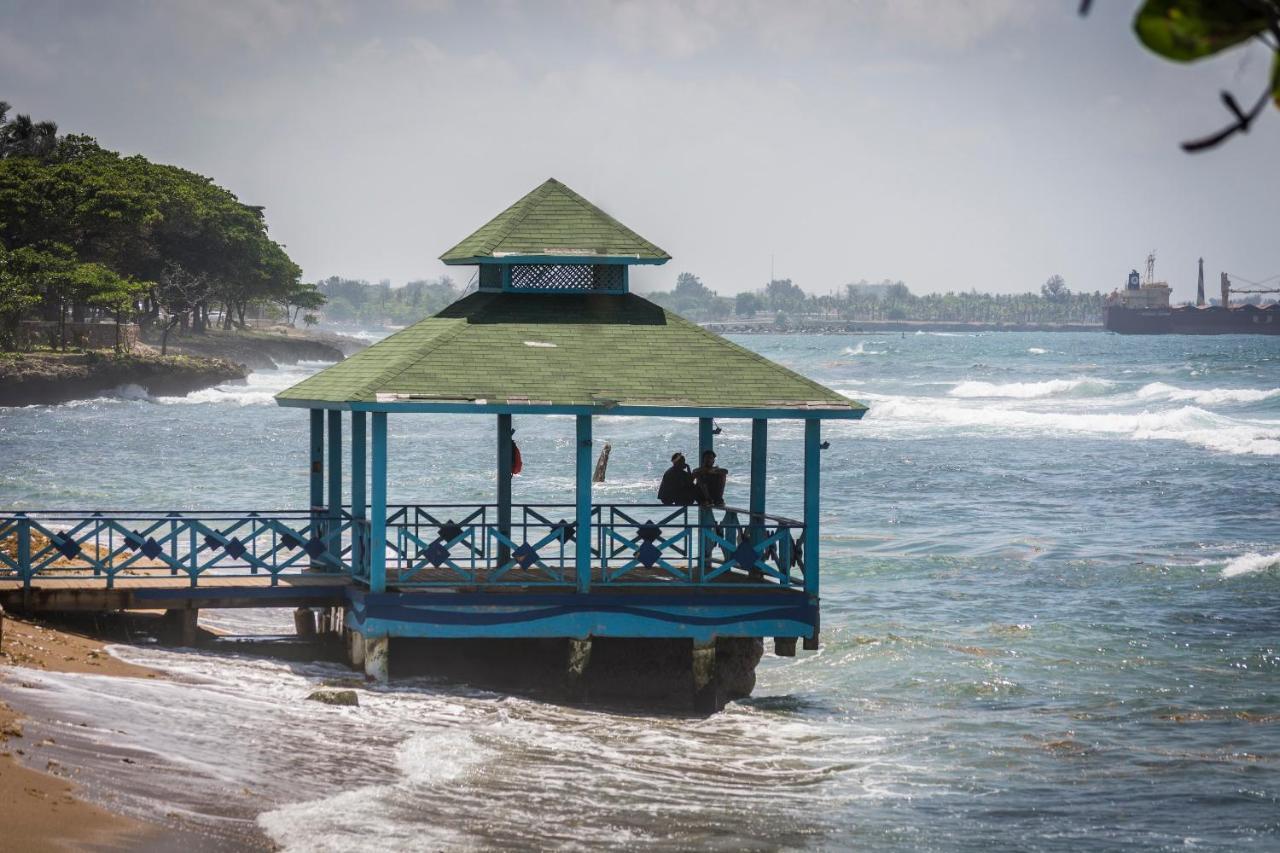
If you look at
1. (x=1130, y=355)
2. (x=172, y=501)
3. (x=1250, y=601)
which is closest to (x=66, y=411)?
(x=172, y=501)

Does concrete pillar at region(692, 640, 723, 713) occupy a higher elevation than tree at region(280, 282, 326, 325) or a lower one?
lower

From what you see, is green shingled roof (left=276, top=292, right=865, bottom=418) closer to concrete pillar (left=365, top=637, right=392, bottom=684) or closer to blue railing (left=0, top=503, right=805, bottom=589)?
blue railing (left=0, top=503, right=805, bottom=589)

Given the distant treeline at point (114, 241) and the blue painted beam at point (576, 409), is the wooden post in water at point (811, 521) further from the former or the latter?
the distant treeline at point (114, 241)

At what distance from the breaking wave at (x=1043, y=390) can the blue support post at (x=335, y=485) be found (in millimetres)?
75466

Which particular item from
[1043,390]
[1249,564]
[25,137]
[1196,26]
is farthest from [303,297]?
[1196,26]

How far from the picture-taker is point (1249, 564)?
28.7 metres

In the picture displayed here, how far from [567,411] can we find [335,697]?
3.45 m

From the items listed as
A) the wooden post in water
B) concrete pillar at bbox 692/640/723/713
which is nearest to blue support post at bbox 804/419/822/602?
the wooden post in water

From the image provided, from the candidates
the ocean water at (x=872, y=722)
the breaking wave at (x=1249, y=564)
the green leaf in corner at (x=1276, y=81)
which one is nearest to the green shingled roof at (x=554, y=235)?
the ocean water at (x=872, y=722)

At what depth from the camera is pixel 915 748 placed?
16.5m

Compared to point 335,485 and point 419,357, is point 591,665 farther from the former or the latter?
point 335,485

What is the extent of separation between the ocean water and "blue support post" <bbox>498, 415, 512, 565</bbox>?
2203 millimetres

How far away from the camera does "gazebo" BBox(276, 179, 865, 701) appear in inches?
653

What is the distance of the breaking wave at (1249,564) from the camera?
92.6ft
